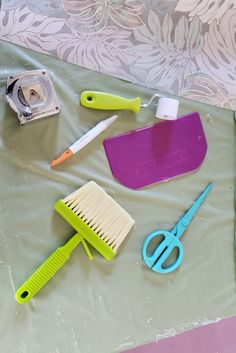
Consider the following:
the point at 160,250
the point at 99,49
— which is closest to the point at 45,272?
the point at 160,250

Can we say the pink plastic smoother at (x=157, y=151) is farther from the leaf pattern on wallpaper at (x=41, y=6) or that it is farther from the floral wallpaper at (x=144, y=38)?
the leaf pattern on wallpaper at (x=41, y=6)

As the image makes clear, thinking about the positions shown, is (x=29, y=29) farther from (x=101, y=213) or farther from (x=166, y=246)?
(x=166, y=246)

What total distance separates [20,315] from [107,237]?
0.19 meters

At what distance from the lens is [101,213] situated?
0.76 metres

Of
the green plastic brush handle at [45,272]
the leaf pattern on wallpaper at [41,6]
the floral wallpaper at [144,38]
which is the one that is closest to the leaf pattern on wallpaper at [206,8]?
the floral wallpaper at [144,38]

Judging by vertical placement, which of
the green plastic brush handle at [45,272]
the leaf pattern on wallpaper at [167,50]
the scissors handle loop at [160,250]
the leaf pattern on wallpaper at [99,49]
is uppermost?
the leaf pattern on wallpaper at [99,49]

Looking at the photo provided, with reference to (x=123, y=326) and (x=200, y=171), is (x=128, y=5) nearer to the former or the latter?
(x=200, y=171)

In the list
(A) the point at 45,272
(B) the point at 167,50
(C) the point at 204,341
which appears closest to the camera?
(A) the point at 45,272

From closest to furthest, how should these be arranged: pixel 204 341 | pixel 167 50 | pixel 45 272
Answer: pixel 45 272 → pixel 167 50 → pixel 204 341

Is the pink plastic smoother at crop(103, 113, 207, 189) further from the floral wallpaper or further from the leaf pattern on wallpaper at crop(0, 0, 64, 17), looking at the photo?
the leaf pattern on wallpaper at crop(0, 0, 64, 17)

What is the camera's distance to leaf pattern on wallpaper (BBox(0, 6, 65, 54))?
75cm

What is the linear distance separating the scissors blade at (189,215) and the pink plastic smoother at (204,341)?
10.4 inches

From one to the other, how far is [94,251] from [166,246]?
0.42 ft

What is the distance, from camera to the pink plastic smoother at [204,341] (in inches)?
36.7
